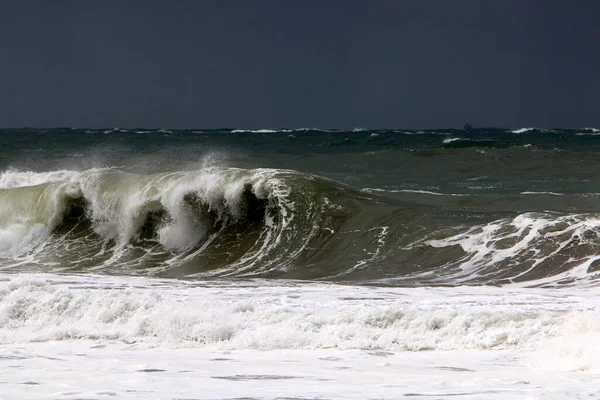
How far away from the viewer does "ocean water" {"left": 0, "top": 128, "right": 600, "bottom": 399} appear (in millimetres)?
6066

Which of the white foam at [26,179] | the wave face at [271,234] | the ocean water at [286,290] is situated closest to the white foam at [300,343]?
the ocean water at [286,290]

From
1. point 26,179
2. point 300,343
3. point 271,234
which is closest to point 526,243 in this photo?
point 271,234

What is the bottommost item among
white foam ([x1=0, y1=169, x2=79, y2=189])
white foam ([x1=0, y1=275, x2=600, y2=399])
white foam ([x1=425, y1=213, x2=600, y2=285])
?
white foam ([x1=0, y1=275, x2=600, y2=399])

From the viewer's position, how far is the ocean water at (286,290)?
607 cm

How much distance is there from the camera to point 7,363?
6.63 meters

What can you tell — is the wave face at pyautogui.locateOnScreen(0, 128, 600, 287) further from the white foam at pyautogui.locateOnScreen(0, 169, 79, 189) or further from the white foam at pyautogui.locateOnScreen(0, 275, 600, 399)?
the white foam at pyautogui.locateOnScreen(0, 275, 600, 399)

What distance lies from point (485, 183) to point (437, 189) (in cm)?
219

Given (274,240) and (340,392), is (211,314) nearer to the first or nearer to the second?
(340,392)

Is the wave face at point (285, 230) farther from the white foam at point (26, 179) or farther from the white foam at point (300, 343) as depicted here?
the white foam at point (300, 343)

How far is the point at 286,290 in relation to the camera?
393 inches

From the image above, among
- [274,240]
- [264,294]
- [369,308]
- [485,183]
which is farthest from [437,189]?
[369,308]

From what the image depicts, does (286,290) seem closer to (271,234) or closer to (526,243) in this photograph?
(526,243)

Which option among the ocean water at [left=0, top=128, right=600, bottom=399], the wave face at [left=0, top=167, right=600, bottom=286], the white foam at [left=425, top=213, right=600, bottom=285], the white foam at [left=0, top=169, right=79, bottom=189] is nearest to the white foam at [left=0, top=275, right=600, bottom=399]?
the ocean water at [left=0, top=128, right=600, bottom=399]

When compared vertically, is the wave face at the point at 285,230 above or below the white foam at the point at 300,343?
above
